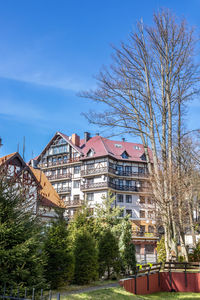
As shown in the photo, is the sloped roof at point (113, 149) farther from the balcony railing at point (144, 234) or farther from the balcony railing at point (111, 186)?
the balcony railing at point (144, 234)

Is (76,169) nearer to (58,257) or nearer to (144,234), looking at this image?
(144,234)

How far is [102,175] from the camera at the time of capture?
151 feet

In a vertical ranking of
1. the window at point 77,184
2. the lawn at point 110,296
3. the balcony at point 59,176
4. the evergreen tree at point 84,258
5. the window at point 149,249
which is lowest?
the window at point 149,249

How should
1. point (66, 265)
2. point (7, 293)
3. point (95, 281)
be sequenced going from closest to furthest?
point (7, 293), point (66, 265), point (95, 281)

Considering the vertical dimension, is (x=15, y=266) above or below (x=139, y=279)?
above

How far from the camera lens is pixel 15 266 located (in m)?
7.93

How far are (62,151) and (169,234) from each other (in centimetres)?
3571

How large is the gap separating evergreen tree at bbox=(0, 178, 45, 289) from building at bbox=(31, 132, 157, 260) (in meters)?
36.3

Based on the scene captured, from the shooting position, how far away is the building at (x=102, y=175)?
150ft

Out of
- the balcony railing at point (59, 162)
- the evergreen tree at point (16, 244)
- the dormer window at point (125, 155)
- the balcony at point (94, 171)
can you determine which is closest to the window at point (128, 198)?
the balcony at point (94, 171)

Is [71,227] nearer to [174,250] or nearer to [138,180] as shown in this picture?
[174,250]

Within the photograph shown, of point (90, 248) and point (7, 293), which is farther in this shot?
point (90, 248)

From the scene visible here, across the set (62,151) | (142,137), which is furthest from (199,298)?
(62,151)

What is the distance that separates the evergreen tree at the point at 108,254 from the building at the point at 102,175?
88.5ft
